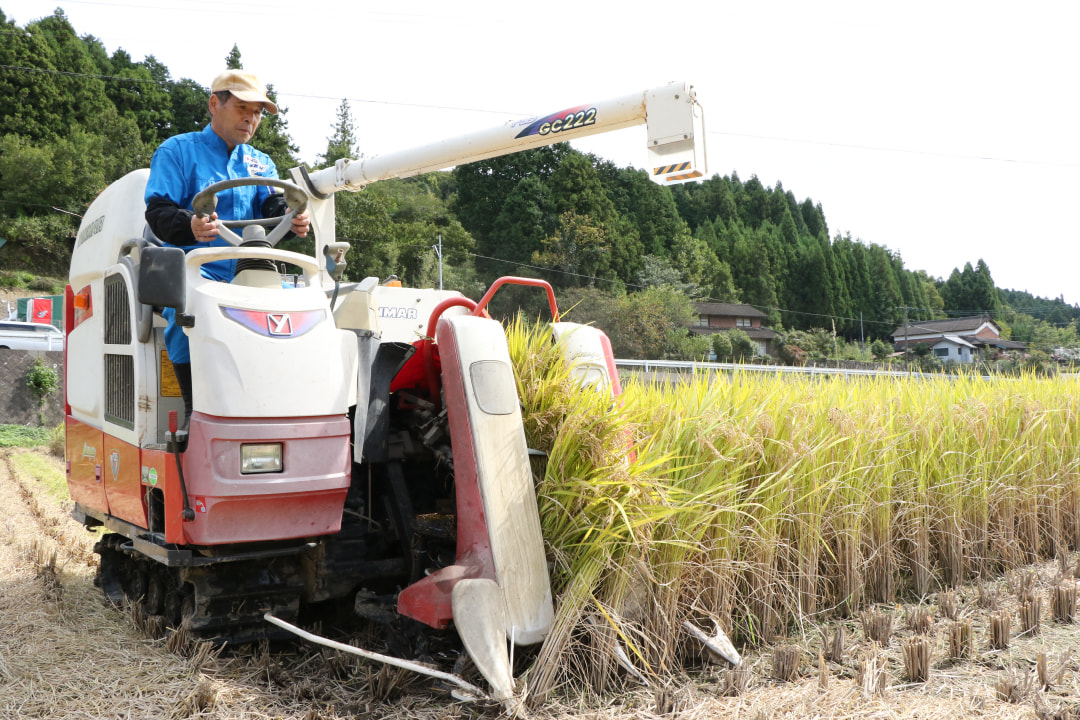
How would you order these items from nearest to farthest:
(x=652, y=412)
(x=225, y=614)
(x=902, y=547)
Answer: (x=225, y=614) < (x=652, y=412) < (x=902, y=547)

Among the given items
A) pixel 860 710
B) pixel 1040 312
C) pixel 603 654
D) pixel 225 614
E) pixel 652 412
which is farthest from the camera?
pixel 1040 312

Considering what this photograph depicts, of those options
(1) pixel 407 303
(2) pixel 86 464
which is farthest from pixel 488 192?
(2) pixel 86 464

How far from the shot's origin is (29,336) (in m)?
20.2

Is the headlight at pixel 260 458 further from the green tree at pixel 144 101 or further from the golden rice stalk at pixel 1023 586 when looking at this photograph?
the green tree at pixel 144 101

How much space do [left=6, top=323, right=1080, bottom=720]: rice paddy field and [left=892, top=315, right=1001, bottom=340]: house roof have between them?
81.5 m

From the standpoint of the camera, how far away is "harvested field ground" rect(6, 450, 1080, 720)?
9.14ft

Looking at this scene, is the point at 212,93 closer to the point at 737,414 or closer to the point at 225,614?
the point at 225,614

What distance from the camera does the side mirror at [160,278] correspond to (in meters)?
3.00

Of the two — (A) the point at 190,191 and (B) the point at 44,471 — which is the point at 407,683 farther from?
(B) the point at 44,471

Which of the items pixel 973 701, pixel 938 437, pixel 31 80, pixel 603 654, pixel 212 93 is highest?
pixel 31 80

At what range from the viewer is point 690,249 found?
207 feet

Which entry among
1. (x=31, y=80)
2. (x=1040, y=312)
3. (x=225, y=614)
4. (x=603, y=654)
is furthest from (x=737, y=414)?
(x=1040, y=312)

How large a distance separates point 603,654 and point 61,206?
46.3m

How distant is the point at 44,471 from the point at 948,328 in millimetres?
89209
